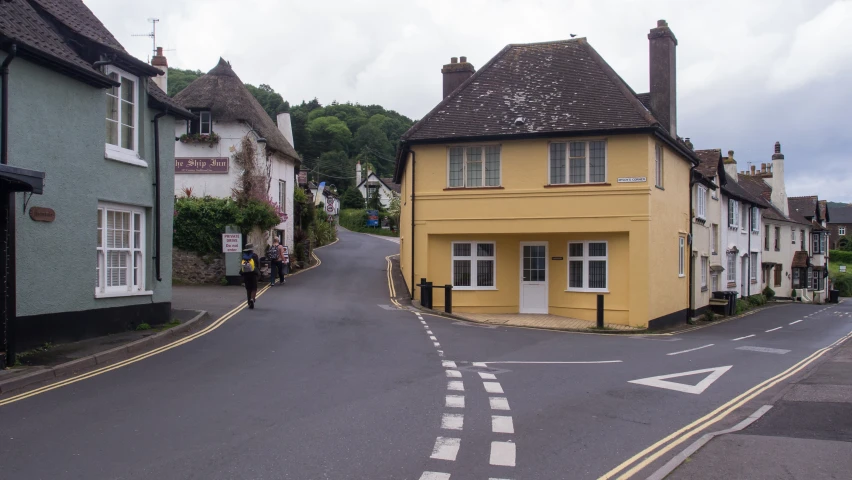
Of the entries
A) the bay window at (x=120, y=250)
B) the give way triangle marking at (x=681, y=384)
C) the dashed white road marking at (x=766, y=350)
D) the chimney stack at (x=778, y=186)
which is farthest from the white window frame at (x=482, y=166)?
the chimney stack at (x=778, y=186)

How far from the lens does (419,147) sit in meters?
22.8

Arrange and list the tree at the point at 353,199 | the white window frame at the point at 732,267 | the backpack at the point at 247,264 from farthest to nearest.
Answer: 1. the tree at the point at 353,199
2. the white window frame at the point at 732,267
3. the backpack at the point at 247,264

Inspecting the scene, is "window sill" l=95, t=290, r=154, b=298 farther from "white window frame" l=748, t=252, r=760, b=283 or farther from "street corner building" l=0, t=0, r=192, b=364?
"white window frame" l=748, t=252, r=760, b=283

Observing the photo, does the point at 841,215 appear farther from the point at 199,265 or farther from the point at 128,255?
the point at 128,255

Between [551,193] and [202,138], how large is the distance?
15.6m

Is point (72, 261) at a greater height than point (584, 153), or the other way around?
point (584, 153)

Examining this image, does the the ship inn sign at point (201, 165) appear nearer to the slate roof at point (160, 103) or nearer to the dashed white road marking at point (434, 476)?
the slate roof at point (160, 103)

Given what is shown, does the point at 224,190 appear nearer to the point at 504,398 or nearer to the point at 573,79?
the point at 573,79

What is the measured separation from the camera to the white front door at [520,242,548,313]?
23.0m

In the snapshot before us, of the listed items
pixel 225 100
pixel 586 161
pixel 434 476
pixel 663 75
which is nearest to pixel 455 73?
pixel 586 161

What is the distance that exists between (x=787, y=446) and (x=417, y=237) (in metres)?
17.0

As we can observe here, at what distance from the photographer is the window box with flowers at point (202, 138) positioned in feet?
93.7

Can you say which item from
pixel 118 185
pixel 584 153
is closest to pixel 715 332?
pixel 584 153

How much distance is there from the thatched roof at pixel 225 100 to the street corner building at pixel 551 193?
29.9 feet
